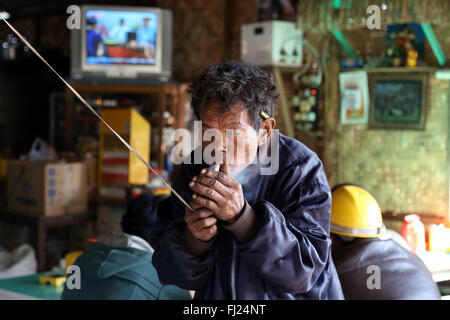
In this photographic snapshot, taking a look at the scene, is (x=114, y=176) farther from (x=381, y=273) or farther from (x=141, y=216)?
(x=381, y=273)

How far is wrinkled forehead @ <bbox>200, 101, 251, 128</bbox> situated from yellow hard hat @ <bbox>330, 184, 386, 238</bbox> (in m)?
0.93

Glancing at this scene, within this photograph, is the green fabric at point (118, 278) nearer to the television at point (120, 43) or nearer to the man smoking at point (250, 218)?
the man smoking at point (250, 218)

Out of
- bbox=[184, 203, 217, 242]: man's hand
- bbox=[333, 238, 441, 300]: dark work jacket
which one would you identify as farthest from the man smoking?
bbox=[333, 238, 441, 300]: dark work jacket

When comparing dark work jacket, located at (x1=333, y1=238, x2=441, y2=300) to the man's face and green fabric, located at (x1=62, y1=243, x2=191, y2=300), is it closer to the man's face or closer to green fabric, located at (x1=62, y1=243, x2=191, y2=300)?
green fabric, located at (x1=62, y1=243, x2=191, y2=300)

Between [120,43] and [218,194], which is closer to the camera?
[218,194]

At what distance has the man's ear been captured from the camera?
40.0 inches

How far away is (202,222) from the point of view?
0.89m

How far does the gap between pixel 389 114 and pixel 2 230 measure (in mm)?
3490

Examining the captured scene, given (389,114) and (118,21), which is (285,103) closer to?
(389,114)

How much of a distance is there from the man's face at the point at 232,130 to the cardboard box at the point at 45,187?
342 cm

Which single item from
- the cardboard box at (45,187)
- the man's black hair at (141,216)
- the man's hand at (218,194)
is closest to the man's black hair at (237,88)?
the man's hand at (218,194)

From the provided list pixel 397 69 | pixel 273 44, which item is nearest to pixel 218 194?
pixel 397 69

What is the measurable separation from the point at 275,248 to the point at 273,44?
3338mm

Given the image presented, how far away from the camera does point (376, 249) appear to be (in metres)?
1.81
